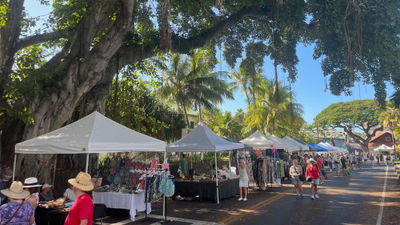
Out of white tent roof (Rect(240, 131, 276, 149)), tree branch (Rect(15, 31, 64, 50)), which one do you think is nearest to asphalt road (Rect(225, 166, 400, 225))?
white tent roof (Rect(240, 131, 276, 149))

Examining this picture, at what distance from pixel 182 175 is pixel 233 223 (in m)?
5.11

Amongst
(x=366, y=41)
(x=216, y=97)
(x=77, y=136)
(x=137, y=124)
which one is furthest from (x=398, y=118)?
(x=77, y=136)

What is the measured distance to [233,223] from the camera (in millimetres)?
6887

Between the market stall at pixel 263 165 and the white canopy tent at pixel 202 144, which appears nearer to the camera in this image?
the white canopy tent at pixel 202 144

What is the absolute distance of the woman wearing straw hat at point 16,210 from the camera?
3.69m

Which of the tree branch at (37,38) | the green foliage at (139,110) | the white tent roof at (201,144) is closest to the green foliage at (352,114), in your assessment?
the green foliage at (139,110)

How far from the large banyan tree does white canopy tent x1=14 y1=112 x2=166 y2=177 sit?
9.37ft

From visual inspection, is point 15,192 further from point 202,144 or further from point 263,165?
point 263,165

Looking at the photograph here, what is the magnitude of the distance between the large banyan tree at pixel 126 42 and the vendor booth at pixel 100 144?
288cm

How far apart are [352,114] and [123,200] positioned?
65.5 m

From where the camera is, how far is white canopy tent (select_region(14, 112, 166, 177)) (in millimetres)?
6227

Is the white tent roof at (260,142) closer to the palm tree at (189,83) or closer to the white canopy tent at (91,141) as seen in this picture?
the white canopy tent at (91,141)

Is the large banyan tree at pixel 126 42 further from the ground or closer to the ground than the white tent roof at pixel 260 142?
further from the ground

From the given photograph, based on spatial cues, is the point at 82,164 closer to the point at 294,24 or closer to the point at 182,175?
the point at 182,175
